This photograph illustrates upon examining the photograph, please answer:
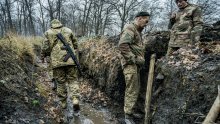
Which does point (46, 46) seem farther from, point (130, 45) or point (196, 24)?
point (196, 24)

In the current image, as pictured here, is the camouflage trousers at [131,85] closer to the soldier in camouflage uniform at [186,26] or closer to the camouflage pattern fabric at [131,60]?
the camouflage pattern fabric at [131,60]

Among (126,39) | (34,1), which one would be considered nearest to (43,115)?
(126,39)

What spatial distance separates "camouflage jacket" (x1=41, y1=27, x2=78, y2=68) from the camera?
243 inches

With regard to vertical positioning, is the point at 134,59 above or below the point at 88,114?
above

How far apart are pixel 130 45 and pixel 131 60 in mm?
359

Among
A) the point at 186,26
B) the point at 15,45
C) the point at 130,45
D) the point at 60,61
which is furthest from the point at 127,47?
the point at 15,45

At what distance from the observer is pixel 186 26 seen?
21.4 ft

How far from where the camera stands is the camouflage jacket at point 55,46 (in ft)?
20.2

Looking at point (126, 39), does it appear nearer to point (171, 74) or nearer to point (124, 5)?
point (171, 74)

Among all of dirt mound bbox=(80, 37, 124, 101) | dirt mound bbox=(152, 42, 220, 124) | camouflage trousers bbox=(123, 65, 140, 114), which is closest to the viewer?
dirt mound bbox=(152, 42, 220, 124)

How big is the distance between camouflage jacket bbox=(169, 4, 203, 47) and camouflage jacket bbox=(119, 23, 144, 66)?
1394mm

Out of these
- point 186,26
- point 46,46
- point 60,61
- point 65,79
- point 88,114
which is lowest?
point 88,114

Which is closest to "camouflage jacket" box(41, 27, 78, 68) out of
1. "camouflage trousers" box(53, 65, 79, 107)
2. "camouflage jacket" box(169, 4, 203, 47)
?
"camouflage trousers" box(53, 65, 79, 107)

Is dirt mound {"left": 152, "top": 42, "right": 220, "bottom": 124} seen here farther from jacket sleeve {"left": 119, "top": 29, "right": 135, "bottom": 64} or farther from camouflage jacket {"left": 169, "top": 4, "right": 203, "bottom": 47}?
jacket sleeve {"left": 119, "top": 29, "right": 135, "bottom": 64}
